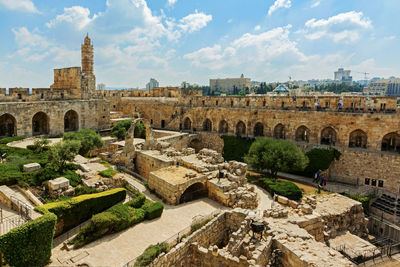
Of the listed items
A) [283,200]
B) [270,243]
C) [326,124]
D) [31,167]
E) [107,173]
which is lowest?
[270,243]

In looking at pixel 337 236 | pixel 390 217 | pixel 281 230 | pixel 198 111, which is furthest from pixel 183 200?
pixel 198 111

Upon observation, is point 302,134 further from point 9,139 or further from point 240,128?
point 9,139

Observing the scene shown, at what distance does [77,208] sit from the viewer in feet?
38.3

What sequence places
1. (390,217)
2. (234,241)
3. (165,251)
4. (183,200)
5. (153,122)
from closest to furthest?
(165,251) < (234,241) < (183,200) < (390,217) < (153,122)

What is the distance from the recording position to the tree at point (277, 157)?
20.8 meters

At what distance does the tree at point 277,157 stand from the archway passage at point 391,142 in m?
8.37

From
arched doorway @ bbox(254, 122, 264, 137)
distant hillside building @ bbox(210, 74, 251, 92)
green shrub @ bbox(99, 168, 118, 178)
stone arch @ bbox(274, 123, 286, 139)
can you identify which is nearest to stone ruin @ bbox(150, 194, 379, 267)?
green shrub @ bbox(99, 168, 118, 178)

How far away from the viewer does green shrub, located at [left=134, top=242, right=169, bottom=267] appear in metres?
9.21

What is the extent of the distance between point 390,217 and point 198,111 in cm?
2224

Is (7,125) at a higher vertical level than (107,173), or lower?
higher

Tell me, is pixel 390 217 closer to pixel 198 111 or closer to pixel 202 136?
pixel 202 136

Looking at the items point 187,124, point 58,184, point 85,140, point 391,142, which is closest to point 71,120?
point 85,140

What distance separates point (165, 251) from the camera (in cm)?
1030

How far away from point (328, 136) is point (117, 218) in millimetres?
22163
